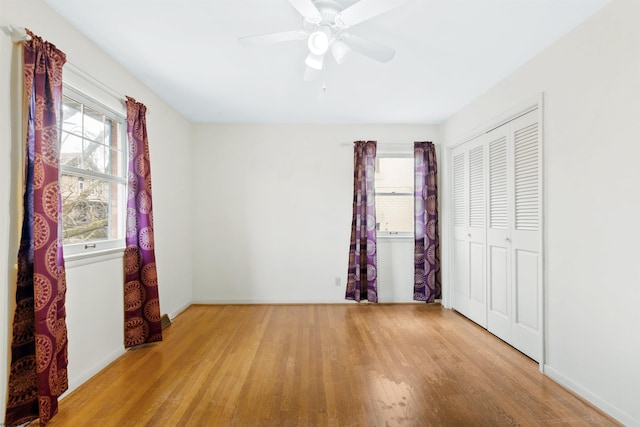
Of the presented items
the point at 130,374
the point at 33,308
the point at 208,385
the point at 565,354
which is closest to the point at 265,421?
the point at 208,385

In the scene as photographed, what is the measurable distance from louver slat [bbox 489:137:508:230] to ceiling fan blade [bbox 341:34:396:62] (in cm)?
181

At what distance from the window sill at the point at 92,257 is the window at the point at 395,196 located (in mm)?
3151

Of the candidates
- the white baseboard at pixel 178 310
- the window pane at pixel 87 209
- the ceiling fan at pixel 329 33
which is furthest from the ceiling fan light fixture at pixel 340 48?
the white baseboard at pixel 178 310

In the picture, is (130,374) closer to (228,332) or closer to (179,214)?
(228,332)

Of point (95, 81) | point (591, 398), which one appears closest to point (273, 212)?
point (95, 81)

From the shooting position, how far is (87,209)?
2422 mm

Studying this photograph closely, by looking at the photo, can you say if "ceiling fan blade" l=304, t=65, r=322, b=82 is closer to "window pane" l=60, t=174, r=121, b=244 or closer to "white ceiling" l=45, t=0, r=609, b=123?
"white ceiling" l=45, t=0, r=609, b=123

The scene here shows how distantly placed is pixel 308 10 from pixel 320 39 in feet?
0.52

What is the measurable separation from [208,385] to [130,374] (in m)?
0.67

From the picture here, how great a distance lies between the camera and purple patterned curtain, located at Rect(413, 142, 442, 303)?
4.19 m

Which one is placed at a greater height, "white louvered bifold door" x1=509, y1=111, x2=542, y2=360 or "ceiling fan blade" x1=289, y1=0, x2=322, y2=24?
"ceiling fan blade" x1=289, y1=0, x2=322, y2=24

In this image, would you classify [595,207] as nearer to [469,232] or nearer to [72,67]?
[469,232]

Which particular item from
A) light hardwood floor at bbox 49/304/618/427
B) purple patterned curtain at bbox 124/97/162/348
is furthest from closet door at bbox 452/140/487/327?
purple patterned curtain at bbox 124/97/162/348

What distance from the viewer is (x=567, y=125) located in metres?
2.22
